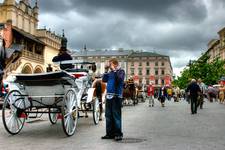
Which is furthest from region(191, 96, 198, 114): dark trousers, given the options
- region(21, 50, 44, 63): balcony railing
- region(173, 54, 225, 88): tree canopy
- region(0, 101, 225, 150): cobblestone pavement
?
region(173, 54, 225, 88): tree canopy

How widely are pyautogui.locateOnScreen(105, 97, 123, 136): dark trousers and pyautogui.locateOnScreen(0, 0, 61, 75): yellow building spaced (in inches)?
1188

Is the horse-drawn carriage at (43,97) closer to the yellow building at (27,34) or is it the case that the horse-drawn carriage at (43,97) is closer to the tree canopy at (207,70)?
the yellow building at (27,34)

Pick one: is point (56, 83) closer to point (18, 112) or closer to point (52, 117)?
point (18, 112)

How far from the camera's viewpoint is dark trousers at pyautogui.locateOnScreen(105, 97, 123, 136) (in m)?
8.20

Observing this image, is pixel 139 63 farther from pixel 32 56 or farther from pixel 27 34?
pixel 32 56

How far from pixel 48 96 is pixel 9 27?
32.4 meters

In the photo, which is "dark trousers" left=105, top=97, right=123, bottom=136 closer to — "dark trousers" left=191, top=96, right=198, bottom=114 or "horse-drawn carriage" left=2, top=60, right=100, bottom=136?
"horse-drawn carriage" left=2, top=60, right=100, bottom=136

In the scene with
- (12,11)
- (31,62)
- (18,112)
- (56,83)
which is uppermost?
(12,11)

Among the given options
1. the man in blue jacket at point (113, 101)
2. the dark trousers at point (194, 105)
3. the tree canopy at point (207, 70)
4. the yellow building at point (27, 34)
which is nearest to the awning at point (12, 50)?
the man in blue jacket at point (113, 101)

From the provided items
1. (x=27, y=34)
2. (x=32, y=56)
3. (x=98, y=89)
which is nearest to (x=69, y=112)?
(x=98, y=89)

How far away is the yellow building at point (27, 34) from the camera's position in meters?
43.0

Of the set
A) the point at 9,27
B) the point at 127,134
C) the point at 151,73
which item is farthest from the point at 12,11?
the point at 151,73

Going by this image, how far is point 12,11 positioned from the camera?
48.2m

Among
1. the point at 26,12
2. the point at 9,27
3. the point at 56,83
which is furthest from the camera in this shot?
the point at 26,12
